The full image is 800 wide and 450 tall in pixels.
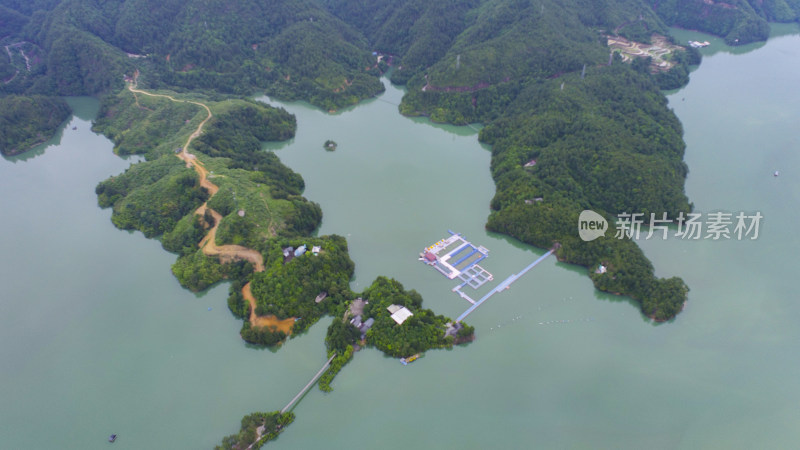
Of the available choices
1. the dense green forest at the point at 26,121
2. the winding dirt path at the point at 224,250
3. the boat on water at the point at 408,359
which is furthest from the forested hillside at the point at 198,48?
the boat on water at the point at 408,359

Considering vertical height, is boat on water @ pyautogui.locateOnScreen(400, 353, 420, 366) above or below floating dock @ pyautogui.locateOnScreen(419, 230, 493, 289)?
below

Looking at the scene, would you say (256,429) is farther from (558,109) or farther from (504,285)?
(558,109)

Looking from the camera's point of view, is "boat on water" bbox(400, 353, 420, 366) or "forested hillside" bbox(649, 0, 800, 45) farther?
"forested hillside" bbox(649, 0, 800, 45)

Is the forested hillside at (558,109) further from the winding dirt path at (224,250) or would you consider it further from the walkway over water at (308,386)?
the winding dirt path at (224,250)

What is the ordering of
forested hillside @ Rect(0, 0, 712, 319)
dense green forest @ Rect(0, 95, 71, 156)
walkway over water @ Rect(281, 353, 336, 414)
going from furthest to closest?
dense green forest @ Rect(0, 95, 71, 156), forested hillside @ Rect(0, 0, 712, 319), walkway over water @ Rect(281, 353, 336, 414)

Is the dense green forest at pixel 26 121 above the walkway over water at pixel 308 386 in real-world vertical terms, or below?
above

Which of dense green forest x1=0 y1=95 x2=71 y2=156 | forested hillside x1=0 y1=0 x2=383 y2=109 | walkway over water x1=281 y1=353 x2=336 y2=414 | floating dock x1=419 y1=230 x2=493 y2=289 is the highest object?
forested hillside x1=0 y1=0 x2=383 y2=109

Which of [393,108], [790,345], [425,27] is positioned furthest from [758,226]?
[425,27]

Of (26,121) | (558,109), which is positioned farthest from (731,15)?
(26,121)

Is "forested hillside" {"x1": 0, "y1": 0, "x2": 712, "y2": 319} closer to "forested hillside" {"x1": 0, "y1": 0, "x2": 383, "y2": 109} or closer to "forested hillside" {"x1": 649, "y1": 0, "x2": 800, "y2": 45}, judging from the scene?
"forested hillside" {"x1": 0, "y1": 0, "x2": 383, "y2": 109}

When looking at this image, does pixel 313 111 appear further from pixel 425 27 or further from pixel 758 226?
pixel 758 226

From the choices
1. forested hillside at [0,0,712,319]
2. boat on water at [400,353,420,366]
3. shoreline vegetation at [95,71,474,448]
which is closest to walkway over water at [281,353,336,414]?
shoreline vegetation at [95,71,474,448]

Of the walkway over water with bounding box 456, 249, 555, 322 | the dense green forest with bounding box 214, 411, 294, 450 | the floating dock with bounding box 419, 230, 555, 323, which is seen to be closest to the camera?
the dense green forest with bounding box 214, 411, 294, 450
